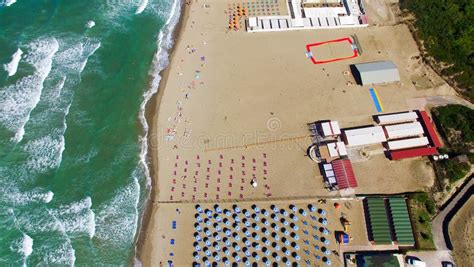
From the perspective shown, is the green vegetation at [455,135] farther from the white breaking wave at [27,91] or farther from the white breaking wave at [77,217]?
the white breaking wave at [27,91]

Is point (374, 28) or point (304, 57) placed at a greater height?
point (374, 28)

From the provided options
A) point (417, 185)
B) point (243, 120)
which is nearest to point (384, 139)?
point (417, 185)

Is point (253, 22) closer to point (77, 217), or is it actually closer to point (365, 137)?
point (365, 137)

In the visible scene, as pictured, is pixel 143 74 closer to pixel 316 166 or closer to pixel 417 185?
pixel 316 166

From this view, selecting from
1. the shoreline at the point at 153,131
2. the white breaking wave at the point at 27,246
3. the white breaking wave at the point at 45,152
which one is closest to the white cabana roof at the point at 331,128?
the shoreline at the point at 153,131

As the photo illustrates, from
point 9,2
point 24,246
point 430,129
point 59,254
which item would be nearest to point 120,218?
point 59,254

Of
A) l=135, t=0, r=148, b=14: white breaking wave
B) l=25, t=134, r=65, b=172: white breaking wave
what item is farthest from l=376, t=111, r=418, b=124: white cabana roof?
l=135, t=0, r=148, b=14: white breaking wave
